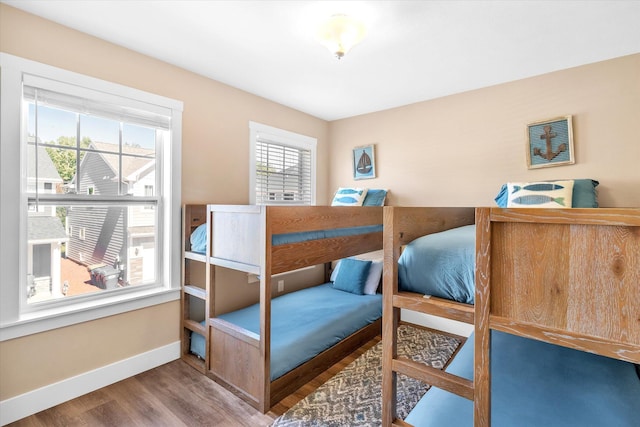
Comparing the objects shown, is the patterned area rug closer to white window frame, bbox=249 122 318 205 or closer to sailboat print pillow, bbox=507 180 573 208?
sailboat print pillow, bbox=507 180 573 208

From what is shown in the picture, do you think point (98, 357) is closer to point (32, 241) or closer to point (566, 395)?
point (32, 241)

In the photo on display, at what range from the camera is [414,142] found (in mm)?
3262

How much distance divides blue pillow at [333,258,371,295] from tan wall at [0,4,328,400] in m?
1.33

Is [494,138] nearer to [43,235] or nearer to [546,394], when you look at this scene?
[546,394]

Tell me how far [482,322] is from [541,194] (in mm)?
1791

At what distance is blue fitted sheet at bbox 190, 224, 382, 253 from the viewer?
1.88m

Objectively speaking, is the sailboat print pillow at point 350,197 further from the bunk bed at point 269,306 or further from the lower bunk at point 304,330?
the lower bunk at point 304,330

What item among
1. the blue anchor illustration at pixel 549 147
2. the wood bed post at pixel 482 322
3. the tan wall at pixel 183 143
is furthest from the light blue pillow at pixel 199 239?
the blue anchor illustration at pixel 549 147

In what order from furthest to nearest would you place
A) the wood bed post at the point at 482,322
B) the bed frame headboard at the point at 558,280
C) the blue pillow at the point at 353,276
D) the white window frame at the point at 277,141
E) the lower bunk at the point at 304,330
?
the blue pillow at the point at 353,276 → the white window frame at the point at 277,141 → the lower bunk at the point at 304,330 → the wood bed post at the point at 482,322 → the bed frame headboard at the point at 558,280

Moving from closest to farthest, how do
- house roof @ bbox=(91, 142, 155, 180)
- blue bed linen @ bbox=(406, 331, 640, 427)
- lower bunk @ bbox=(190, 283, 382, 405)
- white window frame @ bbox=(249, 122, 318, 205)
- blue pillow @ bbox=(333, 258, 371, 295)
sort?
blue bed linen @ bbox=(406, 331, 640, 427), lower bunk @ bbox=(190, 283, 382, 405), house roof @ bbox=(91, 142, 155, 180), white window frame @ bbox=(249, 122, 318, 205), blue pillow @ bbox=(333, 258, 371, 295)

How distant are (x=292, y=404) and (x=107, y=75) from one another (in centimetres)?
256

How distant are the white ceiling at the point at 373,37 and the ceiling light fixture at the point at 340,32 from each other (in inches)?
1.9

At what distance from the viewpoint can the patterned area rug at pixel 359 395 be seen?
5.68 feet

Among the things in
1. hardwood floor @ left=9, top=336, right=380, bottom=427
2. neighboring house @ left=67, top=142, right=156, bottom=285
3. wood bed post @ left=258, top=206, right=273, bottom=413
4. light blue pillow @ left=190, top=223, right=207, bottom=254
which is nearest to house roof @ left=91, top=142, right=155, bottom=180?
neighboring house @ left=67, top=142, right=156, bottom=285
